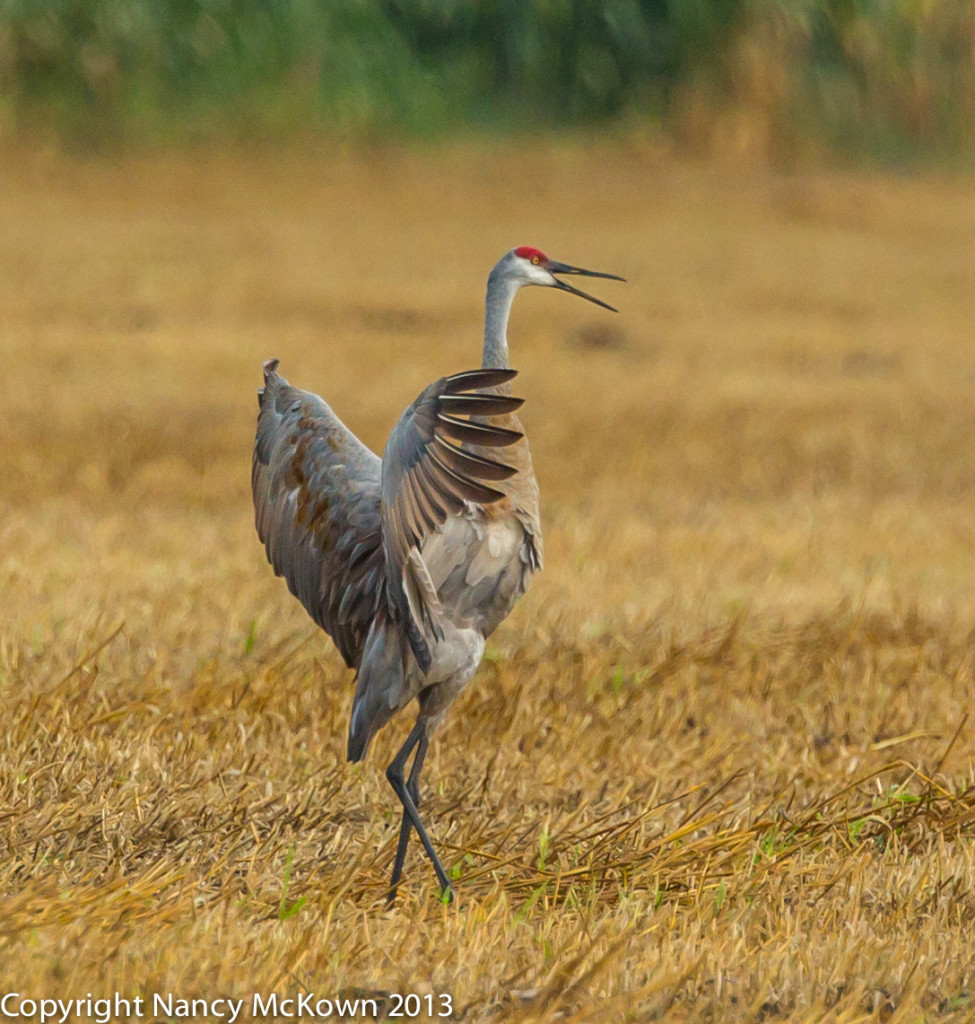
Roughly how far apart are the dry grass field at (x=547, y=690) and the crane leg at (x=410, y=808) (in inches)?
2.3

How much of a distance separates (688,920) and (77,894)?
1.32 metres

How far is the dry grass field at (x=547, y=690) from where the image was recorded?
3271 mm

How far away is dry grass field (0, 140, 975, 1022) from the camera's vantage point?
10.7 ft

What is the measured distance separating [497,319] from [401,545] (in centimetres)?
92

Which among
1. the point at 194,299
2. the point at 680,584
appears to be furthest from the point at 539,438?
the point at 194,299

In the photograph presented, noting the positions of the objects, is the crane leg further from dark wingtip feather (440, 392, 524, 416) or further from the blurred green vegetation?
the blurred green vegetation

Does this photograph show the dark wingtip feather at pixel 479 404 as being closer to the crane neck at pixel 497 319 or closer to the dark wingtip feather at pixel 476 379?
the dark wingtip feather at pixel 476 379

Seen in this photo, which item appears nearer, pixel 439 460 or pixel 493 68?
pixel 439 460

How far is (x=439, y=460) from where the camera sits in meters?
3.59

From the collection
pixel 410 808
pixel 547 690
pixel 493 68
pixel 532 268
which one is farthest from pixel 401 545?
pixel 493 68

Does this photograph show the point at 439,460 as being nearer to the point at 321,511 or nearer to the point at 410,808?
the point at 321,511

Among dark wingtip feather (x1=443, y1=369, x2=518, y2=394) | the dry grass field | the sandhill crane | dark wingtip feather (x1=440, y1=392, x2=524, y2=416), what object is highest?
dark wingtip feather (x1=443, y1=369, x2=518, y2=394)

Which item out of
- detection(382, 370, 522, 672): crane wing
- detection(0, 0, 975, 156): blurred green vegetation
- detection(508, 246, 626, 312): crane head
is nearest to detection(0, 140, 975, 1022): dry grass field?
detection(382, 370, 522, 672): crane wing

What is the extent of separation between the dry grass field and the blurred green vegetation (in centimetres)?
576
